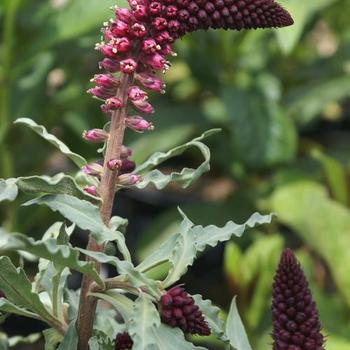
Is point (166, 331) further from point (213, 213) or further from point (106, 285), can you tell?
point (213, 213)

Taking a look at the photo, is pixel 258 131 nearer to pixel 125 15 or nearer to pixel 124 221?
pixel 124 221

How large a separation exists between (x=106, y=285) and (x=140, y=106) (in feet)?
0.80

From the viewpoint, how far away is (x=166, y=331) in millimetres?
1135

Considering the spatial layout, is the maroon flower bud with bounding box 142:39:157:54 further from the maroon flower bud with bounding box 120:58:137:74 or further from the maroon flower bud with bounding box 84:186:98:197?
the maroon flower bud with bounding box 84:186:98:197

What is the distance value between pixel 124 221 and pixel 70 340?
0.19 metres

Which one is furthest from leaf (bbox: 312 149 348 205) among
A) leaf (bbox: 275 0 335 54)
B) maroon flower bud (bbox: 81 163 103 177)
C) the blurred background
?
maroon flower bud (bbox: 81 163 103 177)

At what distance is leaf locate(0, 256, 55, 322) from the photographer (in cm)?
117

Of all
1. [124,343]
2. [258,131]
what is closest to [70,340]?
[124,343]

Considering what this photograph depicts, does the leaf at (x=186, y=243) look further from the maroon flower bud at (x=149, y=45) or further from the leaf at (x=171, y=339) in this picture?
the maroon flower bud at (x=149, y=45)

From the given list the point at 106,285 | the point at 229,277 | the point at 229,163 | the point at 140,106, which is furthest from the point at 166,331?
the point at 229,163

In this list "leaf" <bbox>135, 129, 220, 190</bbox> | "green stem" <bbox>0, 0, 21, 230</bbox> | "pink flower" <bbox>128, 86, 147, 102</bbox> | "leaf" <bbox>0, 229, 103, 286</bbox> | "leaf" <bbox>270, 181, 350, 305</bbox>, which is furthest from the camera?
"green stem" <bbox>0, 0, 21, 230</bbox>

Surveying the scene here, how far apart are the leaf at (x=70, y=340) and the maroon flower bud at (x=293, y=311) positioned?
0.92 feet

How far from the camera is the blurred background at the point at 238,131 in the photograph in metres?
2.53

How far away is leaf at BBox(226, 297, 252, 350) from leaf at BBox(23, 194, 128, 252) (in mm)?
237
